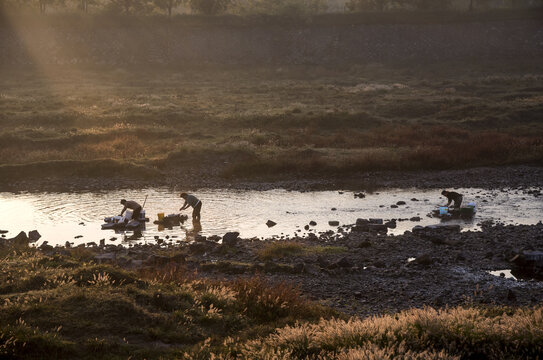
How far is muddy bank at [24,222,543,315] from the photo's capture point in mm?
16812

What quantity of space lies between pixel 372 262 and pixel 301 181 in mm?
15993

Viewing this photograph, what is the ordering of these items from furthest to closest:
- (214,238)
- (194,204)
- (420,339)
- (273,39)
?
(273,39), (194,204), (214,238), (420,339)

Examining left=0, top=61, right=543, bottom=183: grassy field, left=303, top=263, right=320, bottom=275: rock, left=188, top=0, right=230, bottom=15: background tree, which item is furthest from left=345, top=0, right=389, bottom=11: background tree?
left=303, top=263, right=320, bottom=275: rock

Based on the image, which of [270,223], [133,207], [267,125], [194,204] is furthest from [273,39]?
[133,207]

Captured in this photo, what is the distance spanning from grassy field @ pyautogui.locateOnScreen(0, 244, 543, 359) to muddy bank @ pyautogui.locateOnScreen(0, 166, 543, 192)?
1832 cm

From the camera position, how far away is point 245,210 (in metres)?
28.9

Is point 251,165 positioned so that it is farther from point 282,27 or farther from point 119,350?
point 282,27

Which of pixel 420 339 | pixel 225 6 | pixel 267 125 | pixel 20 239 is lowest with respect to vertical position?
pixel 20 239

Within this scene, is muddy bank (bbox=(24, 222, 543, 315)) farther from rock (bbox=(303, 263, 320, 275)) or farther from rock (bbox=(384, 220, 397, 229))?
rock (bbox=(384, 220, 397, 229))

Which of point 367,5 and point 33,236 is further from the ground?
point 367,5

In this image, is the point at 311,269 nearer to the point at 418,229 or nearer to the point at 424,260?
the point at 424,260

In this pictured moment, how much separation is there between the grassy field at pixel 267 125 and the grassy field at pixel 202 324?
22.0m

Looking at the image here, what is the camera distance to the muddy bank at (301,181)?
3444cm

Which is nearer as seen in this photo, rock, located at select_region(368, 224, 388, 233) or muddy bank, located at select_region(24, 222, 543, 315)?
muddy bank, located at select_region(24, 222, 543, 315)
